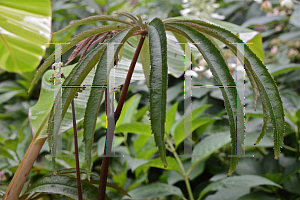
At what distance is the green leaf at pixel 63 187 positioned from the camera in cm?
35

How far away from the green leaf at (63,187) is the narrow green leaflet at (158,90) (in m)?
0.18

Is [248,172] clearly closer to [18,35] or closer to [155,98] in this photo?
[155,98]

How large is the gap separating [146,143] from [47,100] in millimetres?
440

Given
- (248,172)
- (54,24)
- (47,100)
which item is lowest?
(248,172)

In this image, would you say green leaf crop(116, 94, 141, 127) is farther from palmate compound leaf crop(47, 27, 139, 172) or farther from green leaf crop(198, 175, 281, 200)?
palmate compound leaf crop(47, 27, 139, 172)

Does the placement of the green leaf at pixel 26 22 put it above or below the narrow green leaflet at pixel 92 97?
above

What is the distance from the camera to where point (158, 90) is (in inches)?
9.2

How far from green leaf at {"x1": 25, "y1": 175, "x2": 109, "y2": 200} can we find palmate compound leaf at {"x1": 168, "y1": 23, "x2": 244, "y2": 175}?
8.5 inches

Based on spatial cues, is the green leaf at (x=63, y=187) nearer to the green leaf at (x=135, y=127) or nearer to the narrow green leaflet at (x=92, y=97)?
the narrow green leaflet at (x=92, y=97)

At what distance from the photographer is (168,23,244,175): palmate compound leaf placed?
25 centimetres

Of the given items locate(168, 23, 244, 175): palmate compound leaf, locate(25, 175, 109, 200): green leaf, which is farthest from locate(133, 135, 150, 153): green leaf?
locate(168, 23, 244, 175): palmate compound leaf

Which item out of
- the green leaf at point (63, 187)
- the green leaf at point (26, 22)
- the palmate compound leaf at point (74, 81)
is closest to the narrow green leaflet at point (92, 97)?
the palmate compound leaf at point (74, 81)

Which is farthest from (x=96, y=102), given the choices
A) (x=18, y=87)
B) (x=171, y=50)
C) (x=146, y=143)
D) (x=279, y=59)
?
(x=18, y=87)

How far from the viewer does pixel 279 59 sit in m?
1.07
